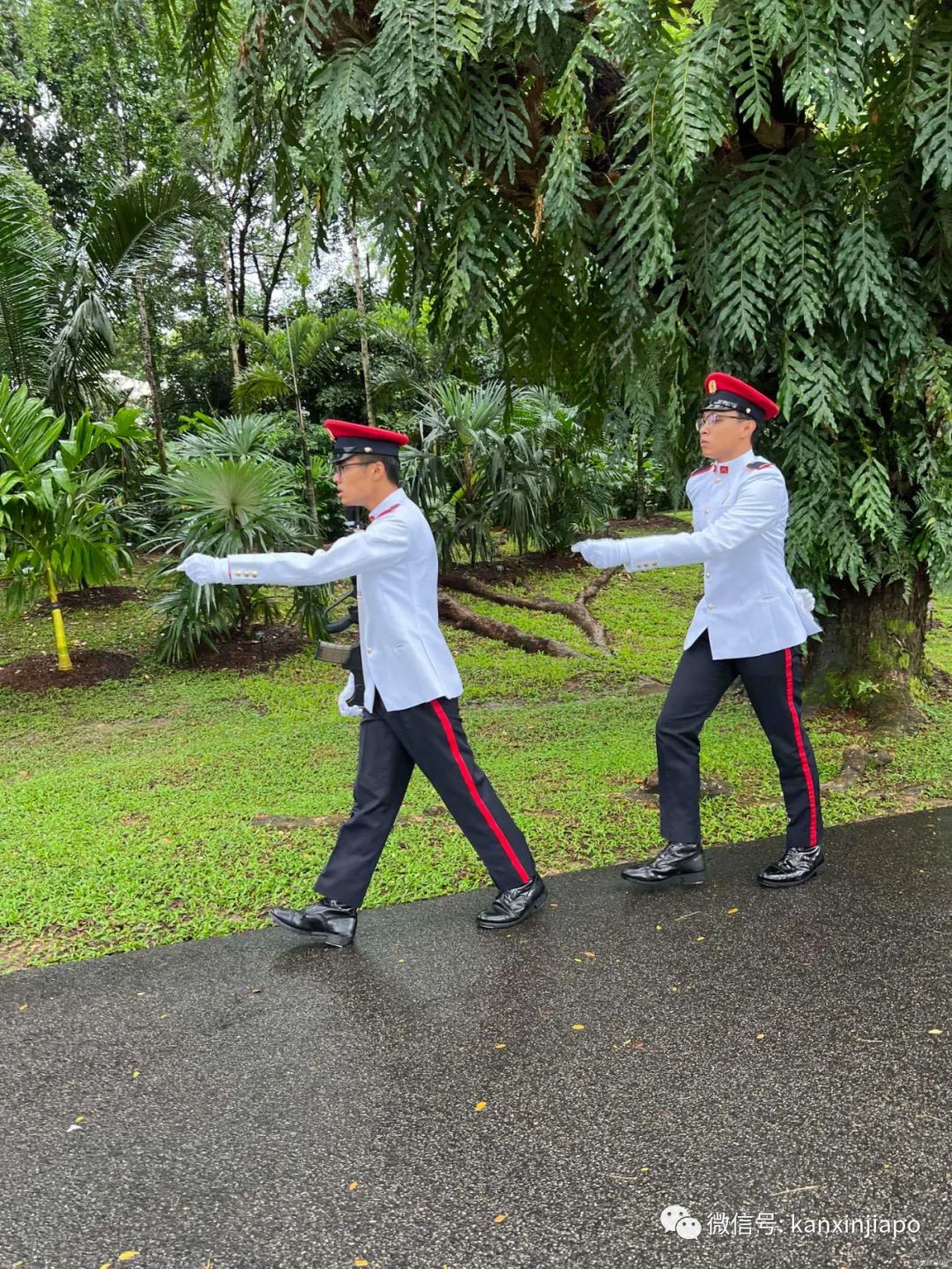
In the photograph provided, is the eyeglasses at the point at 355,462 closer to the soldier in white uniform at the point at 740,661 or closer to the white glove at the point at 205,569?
the white glove at the point at 205,569

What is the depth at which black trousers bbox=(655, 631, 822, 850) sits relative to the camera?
3.82 m

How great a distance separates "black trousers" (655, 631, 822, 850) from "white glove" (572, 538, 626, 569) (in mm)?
625

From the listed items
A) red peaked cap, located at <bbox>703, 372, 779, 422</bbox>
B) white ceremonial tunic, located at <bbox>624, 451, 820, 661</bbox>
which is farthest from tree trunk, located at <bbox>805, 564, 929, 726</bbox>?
red peaked cap, located at <bbox>703, 372, 779, 422</bbox>

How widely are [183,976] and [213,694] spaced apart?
466 centimetres

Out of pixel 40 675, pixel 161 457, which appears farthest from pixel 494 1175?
pixel 161 457

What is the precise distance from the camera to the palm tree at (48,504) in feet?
25.0

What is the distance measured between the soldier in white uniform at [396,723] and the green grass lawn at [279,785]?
0.43 metres

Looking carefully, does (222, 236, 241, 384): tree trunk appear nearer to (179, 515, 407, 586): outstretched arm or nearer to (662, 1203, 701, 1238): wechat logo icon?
(179, 515, 407, 586): outstretched arm

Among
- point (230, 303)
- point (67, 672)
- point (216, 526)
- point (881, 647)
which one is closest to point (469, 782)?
point (881, 647)

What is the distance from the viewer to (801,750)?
12.6 feet

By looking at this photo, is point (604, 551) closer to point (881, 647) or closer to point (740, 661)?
point (740, 661)

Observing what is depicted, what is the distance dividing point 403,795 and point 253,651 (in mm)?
5520

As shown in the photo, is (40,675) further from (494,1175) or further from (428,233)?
(494,1175)

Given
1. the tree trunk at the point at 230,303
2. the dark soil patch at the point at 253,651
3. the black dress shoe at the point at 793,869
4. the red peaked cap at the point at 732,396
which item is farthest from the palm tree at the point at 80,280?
the black dress shoe at the point at 793,869
